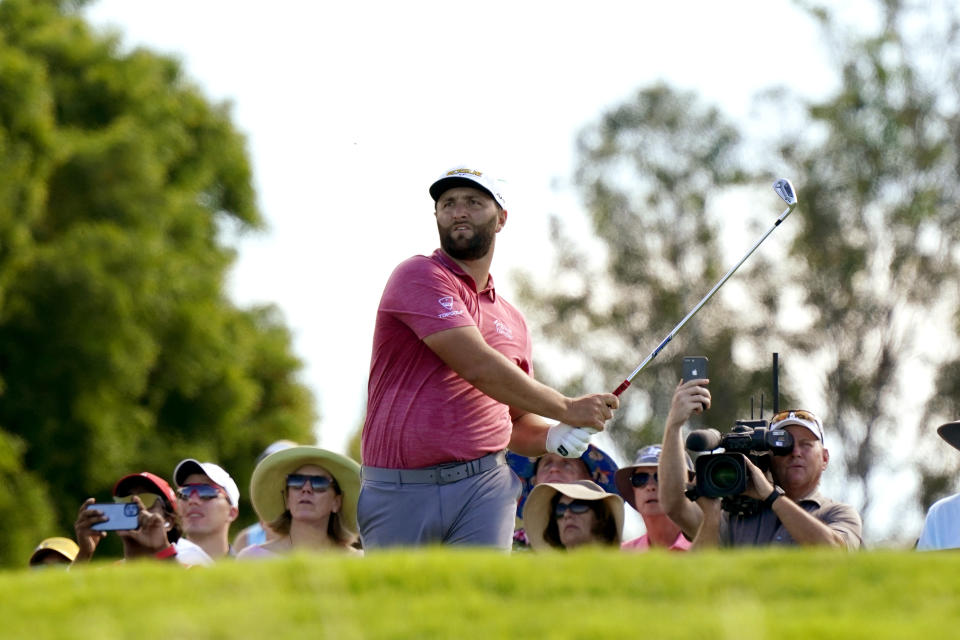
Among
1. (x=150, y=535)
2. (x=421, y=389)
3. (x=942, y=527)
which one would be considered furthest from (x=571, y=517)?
(x=421, y=389)

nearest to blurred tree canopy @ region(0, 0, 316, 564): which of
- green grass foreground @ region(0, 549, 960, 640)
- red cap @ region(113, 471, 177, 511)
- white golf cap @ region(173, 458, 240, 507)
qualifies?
white golf cap @ region(173, 458, 240, 507)

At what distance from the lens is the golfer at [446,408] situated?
22.0 ft

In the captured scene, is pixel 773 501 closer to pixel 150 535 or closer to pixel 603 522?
pixel 603 522

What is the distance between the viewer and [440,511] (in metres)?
6.70

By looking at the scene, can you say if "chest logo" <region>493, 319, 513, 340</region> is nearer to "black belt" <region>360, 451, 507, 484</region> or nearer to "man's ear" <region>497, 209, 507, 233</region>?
"man's ear" <region>497, 209, 507, 233</region>

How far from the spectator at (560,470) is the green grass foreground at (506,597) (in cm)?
432

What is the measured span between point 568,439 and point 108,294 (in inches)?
926

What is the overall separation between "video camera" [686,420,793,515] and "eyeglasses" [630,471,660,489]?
1.45 m

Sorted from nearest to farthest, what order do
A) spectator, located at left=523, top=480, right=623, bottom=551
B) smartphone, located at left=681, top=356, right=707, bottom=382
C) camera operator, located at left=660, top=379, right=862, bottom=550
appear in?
camera operator, located at left=660, top=379, right=862, bottom=550, smartphone, located at left=681, top=356, right=707, bottom=382, spectator, located at left=523, top=480, right=623, bottom=551

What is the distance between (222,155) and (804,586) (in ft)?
111

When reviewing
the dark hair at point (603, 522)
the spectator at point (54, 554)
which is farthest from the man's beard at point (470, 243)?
the spectator at point (54, 554)

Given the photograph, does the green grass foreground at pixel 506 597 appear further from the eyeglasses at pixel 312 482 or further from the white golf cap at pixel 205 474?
the white golf cap at pixel 205 474

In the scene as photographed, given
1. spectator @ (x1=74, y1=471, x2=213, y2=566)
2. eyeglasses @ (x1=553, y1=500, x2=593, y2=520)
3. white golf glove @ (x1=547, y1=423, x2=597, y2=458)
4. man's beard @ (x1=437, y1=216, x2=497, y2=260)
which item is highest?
man's beard @ (x1=437, y1=216, x2=497, y2=260)

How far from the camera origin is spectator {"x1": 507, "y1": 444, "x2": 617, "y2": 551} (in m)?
9.52
